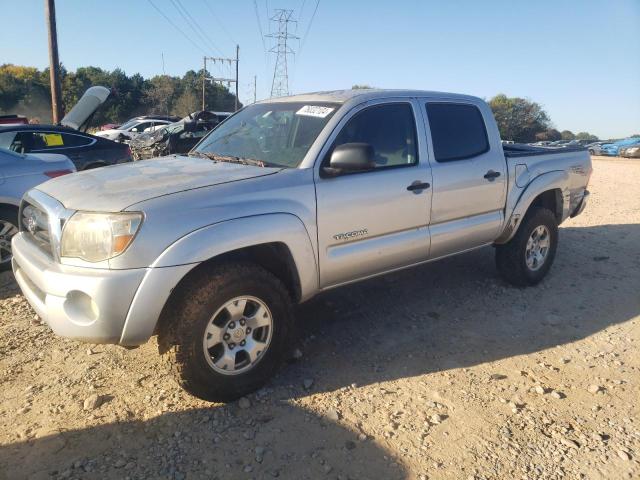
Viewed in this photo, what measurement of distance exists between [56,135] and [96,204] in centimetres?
650

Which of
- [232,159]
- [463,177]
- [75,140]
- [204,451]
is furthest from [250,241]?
[75,140]

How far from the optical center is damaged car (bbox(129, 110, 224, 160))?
12.5 metres

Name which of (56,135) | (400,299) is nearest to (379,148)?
(400,299)

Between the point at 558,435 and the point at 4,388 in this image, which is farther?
the point at 4,388

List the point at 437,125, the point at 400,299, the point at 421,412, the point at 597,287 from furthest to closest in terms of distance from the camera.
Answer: the point at 597,287
the point at 400,299
the point at 437,125
the point at 421,412

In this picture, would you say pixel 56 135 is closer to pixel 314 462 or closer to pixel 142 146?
pixel 142 146

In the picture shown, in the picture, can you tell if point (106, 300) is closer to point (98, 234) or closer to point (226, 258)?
point (98, 234)

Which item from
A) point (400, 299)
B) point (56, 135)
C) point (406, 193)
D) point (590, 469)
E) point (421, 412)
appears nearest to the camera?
point (590, 469)

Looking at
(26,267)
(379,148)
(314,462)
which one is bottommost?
(314,462)

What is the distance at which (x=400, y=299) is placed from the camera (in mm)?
4699

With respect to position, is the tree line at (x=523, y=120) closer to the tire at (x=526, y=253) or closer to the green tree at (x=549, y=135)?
the green tree at (x=549, y=135)

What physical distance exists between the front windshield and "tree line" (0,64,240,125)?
154 feet

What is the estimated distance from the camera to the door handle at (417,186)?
3.73 meters

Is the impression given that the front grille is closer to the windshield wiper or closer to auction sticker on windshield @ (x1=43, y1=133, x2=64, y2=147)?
the windshield wiper
